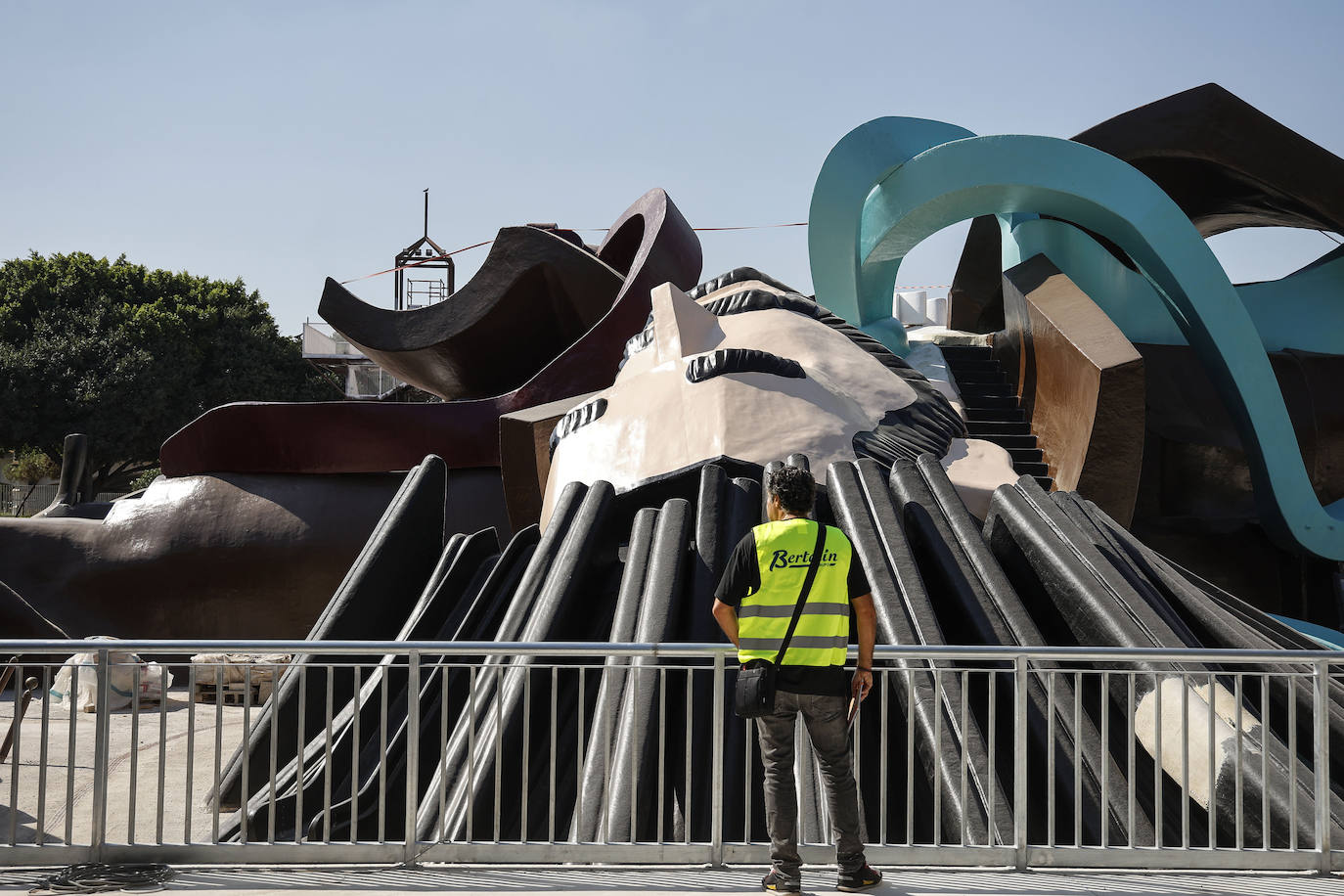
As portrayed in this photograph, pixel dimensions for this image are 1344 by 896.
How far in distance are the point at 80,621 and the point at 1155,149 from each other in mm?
15029

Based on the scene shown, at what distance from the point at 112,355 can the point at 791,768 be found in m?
28.1

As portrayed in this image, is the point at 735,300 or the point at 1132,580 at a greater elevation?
the point at 735,300

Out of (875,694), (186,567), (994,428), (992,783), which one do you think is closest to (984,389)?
(994,428)

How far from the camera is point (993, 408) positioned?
507 inches

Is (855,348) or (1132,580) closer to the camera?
(1132,580)

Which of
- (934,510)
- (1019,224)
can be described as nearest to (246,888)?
(934,510)

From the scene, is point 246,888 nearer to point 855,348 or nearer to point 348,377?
point 855,348

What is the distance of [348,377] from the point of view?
41.6 m

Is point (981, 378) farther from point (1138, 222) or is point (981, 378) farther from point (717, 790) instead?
point (717, 790)

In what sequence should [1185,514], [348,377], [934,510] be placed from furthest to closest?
[348,377] < [1185,514] < [934,510]

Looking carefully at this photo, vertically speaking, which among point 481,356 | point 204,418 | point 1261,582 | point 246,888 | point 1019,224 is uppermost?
point 1019,224

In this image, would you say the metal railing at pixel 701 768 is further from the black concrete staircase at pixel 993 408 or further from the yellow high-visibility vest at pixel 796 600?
the black concrete staircase at pixel 993 408

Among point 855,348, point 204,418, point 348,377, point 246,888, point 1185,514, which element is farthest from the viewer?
point 348,377

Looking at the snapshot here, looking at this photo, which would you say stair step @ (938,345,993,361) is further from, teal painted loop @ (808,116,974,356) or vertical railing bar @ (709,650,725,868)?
vertical railing bar @ (709,650,725,868)
